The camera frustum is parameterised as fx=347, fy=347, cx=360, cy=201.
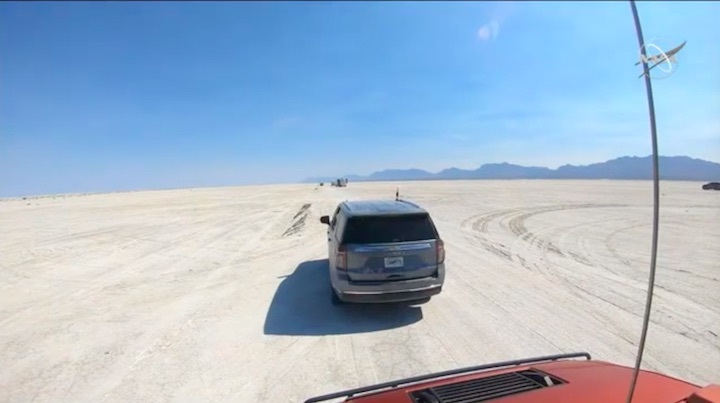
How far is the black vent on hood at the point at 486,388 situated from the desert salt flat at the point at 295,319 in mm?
1825

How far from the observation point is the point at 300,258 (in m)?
10.0

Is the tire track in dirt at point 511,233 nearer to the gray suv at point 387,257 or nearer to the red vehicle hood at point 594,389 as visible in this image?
the gray suv at point 387,257

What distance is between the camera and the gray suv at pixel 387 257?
5.51m

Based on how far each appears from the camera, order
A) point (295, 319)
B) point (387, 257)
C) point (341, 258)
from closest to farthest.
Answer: point (387, 257) < point (341, 258) < point (295, 319)

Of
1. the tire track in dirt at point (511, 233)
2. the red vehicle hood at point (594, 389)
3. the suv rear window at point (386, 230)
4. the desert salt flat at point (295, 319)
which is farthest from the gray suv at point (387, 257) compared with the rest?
the tire track in dirt at point (511, 233)

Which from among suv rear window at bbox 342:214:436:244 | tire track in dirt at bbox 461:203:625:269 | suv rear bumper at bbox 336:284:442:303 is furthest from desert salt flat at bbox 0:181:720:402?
suv rear window at bbox 342:214:436:244

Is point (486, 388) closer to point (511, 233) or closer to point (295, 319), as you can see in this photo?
point (295, 319)

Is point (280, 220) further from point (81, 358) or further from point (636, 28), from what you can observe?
point (636, 28)

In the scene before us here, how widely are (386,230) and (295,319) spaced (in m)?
2.18

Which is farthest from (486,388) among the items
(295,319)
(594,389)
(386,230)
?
(295,319)

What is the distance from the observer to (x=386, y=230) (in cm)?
568

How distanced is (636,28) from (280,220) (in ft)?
56.8

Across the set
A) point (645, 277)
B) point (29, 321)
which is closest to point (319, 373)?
point (29, 321)

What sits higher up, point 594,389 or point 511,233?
Result: point 594,389
